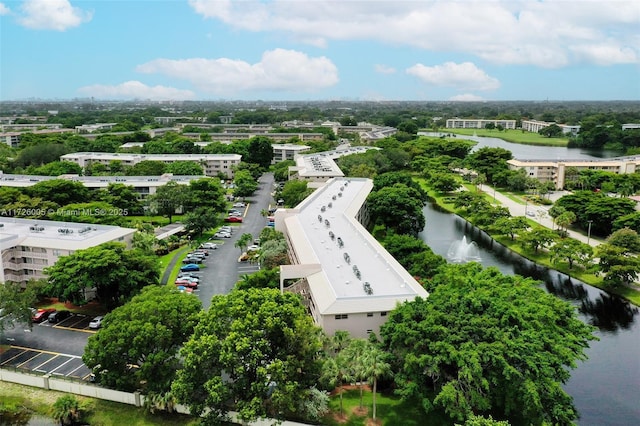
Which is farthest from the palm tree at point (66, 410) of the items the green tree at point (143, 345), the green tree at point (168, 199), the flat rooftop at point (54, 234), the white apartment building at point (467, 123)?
the white apartment building at point (467, 123)

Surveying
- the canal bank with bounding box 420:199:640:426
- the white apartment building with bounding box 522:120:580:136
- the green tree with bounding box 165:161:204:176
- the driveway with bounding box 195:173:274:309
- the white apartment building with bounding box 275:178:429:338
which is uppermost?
the white apartment building with bounding box 522:120:580:136

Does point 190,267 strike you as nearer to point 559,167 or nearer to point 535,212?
point 535,212

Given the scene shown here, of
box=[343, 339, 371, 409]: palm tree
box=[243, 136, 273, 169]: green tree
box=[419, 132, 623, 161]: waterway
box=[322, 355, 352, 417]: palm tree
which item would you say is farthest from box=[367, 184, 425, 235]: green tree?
box=[419, 132, 623, 161]: waterway

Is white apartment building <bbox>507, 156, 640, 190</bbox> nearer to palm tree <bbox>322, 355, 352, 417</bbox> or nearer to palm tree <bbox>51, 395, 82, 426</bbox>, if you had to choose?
palm tree <bbox>322, 355, 352, 417</bbox>

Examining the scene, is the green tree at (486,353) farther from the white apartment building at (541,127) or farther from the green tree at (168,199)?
the white apartment building at (541,127)

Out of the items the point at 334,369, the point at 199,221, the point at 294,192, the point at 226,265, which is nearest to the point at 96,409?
the point at 334,369

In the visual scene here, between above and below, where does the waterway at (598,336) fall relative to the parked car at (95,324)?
below
